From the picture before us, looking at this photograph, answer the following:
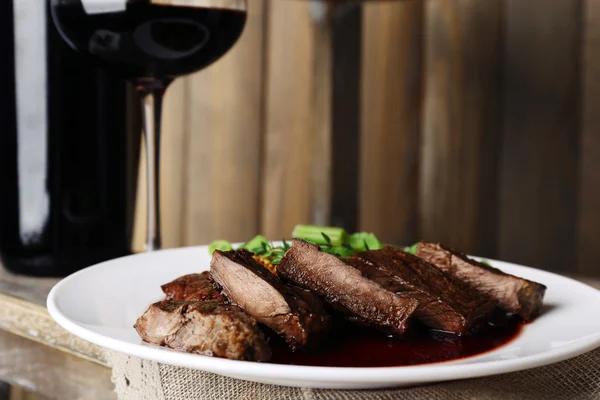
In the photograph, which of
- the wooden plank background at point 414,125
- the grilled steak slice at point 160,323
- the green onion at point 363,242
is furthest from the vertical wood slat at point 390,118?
the grilled steak slice at point 160,323

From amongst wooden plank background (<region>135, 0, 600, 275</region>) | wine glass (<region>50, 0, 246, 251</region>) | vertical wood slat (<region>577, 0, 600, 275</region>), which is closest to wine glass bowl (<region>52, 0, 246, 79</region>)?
wine glass (<region>50, 0, 246, 251</region>)

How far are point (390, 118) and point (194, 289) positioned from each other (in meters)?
2.01

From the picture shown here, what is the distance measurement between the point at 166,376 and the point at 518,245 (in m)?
2.20

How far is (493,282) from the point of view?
111 centimetres

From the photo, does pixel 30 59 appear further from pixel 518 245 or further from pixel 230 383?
pixel 518 245

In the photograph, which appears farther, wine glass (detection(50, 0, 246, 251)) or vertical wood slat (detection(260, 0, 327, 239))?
vertical wood slat (detection(260, 0, 327, 239))

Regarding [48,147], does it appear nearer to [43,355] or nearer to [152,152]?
[152,152]

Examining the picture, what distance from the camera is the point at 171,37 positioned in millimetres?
1336

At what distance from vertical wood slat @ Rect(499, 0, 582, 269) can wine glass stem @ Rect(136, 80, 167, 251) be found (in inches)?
70.4

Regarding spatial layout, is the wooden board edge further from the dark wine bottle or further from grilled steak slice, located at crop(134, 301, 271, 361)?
grilled steak slice, located at crop(134, 301, 271, 361)

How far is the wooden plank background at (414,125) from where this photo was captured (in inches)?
106

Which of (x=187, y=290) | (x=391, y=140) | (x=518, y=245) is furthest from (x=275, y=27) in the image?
(x=187, y=290)

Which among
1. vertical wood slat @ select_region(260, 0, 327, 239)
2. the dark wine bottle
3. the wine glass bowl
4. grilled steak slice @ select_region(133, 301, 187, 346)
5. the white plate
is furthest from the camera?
vertical wood slat @ select_region(260, 0, 327, 239)

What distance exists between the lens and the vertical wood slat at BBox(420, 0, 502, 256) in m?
2.86
